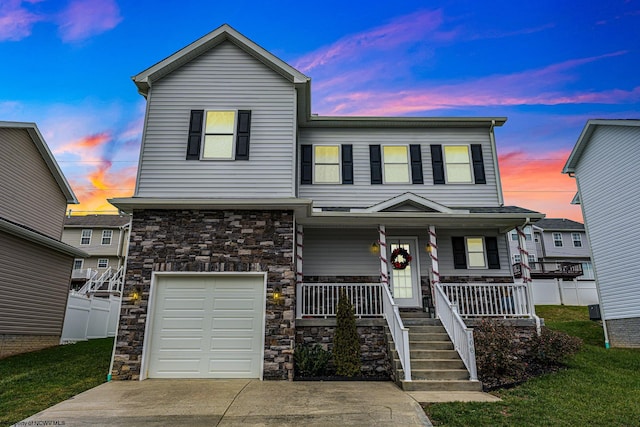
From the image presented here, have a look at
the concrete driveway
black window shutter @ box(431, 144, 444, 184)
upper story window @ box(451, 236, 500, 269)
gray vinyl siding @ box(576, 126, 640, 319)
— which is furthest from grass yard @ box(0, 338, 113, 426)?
gray vinyl siding @ box(576, 126, 640, 319)

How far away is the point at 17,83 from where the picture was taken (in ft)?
57.7

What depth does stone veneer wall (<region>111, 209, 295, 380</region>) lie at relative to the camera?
8.14 m

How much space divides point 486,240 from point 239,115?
816 centimetres

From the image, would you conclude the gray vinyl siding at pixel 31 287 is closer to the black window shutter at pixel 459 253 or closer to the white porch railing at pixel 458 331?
the white porch railing at pixel 458 331

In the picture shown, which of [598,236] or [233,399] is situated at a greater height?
[598,236]

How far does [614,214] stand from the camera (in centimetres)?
1260

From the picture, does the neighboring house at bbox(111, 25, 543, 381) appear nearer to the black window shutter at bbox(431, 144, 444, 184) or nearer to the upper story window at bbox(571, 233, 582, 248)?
the black window shutter at bbox(431, 144, 444, 184)

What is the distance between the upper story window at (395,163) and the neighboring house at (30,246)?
36.2 feet

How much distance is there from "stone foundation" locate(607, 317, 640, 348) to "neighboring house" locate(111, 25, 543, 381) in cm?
434

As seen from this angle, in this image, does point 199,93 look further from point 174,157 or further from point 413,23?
point 413,23

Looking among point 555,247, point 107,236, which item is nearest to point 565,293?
point 555,247

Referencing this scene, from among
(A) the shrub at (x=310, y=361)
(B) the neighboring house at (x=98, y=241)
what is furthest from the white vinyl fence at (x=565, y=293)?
(B) the neighboring house at (x=98, y=241)

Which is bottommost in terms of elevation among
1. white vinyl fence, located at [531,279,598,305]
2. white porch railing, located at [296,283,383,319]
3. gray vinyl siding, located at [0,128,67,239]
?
white porch railing, located at [296,283,383,319]

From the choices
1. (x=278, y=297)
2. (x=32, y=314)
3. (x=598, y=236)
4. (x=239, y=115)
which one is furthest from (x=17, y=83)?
(x=598, y=236)
